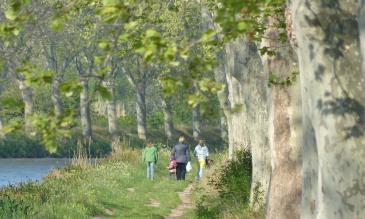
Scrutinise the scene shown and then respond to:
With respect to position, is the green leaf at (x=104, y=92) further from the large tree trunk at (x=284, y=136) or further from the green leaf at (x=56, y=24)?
the large tree trunk at (x=284, y=136)

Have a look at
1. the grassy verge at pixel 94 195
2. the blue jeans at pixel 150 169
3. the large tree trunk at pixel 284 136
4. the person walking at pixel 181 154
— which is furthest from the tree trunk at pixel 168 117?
the large tree trunk at pixel 284 136

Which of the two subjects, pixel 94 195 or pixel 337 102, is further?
pixel 94 195

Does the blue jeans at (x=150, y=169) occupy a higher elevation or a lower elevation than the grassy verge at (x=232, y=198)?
higher

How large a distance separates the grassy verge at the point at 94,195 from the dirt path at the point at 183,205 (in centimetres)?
20

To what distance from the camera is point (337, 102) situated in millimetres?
8469

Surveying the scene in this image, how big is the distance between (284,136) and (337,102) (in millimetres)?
6467

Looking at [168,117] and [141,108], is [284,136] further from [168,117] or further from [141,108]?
[168,117]

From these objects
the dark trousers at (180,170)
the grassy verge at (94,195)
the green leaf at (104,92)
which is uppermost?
the green leaf at (104,92)

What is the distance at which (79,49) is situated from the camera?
6450cm

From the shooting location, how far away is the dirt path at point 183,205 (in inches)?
931

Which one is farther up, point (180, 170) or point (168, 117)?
point (168, 117)

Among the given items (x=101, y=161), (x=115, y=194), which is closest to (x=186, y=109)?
(x=101, y=161)

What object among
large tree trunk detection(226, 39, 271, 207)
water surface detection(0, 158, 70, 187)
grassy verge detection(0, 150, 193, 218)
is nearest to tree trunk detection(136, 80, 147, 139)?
water surface detection(0, 158, 70, 187)

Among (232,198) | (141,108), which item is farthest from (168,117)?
(232,198)
